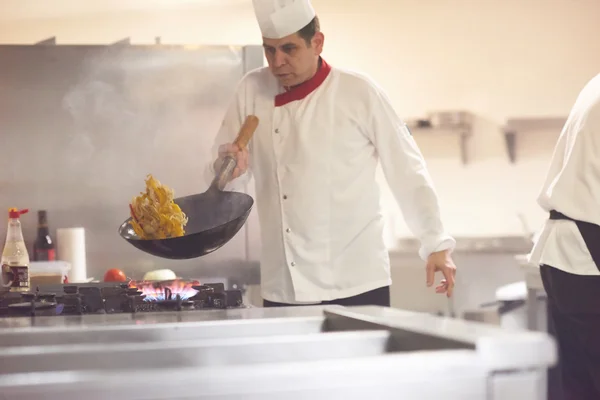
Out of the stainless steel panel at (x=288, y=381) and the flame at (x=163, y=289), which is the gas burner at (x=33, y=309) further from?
the stainless steel panel at (x=288, y=381)

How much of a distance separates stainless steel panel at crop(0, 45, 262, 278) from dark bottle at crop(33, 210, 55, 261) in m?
0.03

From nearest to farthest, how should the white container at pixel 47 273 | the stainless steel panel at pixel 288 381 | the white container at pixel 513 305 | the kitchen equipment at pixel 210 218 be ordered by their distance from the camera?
the stainless steel panel at pixel 288 381 → the kitchen equipment at pixel 210 218 → the white container at pixel 47 273 → the white container at pixel 513 305

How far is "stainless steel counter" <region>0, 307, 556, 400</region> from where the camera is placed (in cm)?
53

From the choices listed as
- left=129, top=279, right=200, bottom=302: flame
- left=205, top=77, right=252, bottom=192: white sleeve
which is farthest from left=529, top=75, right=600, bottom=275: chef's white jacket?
left=129, top=279, right=200, bottom=302: flame

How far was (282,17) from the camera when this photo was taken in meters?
1.71

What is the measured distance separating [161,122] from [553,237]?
4.44 ft

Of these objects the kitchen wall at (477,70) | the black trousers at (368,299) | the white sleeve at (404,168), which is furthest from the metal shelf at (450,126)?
the black trousers at (368,299)

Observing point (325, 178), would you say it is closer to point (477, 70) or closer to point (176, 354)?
point (176, 354)

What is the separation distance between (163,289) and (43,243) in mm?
1359

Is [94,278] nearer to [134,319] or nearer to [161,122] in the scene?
[161,122]

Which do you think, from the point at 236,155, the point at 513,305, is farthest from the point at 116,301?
the point at 513,305

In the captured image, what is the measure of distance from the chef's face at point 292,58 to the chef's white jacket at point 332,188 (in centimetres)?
3

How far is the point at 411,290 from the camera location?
3803mm

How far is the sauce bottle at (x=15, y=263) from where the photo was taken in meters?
1.71
